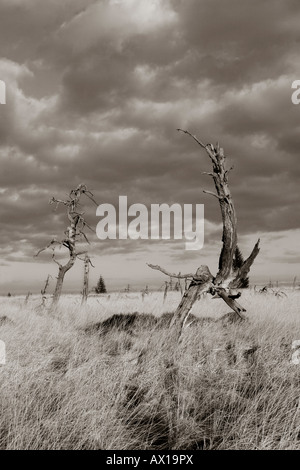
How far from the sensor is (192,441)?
3844mm

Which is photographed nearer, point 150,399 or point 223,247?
point 150,399

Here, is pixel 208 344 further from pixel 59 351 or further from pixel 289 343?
pixel 59 351

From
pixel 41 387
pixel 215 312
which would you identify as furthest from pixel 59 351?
pixel 215 312

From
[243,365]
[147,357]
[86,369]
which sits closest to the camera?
[86,369]

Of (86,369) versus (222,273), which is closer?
(86,369)

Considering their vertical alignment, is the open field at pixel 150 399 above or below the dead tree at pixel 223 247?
below

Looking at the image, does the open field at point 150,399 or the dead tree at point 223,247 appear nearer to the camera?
the open field at point 150,399

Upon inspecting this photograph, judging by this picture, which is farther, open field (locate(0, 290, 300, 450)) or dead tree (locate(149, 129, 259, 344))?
dead tree (locate(149, 129, 259, 344))

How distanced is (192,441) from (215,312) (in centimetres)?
1196

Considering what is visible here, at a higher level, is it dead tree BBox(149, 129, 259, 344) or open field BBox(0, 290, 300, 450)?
dead tree BBox(149, 129, 259, 344)

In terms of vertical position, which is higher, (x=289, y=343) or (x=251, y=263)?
(x=251, y=263)

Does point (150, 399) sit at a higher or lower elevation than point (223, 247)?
lower
